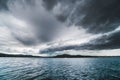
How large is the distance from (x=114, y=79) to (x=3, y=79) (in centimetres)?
3203

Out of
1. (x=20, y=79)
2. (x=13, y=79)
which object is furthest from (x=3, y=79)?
(x=20, y=79)

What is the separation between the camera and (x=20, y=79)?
2616cm

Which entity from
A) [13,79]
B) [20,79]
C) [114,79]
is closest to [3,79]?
[13,79]

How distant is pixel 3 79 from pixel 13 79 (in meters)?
2.66

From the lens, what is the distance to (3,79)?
2572 centimetres

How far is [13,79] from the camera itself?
2608 centimetres

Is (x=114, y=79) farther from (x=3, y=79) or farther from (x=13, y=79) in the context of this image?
(x=3, y=79)

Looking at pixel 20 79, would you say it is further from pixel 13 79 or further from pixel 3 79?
pixel 3 79

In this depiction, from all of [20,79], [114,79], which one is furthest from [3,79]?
[114,79]

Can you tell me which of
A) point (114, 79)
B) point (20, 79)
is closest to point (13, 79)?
point (20, 79)

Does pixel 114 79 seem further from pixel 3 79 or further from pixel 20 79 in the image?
pixel 3 79

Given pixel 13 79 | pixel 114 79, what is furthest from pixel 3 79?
pixel 114 79

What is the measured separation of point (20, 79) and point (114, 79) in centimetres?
2742
